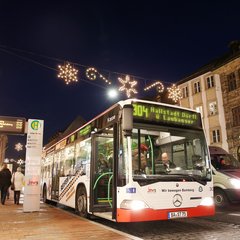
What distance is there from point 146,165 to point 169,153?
887 mm

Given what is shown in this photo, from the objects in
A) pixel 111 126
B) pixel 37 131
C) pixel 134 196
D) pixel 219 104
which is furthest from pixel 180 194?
pixel 219 104

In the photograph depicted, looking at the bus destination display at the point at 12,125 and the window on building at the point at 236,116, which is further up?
the window on building at the point at 236,116

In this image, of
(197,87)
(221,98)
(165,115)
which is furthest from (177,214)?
(197,87)

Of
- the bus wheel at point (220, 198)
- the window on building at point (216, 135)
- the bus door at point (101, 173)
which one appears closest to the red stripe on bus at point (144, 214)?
the bus door at point (101, 173)

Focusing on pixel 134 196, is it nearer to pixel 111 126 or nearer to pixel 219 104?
pixel 111 126

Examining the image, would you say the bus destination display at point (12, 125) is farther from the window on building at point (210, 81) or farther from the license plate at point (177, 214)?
the window on building at point (210, 81)

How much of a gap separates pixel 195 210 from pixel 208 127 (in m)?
23.2

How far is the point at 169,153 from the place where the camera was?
7750 millimetres

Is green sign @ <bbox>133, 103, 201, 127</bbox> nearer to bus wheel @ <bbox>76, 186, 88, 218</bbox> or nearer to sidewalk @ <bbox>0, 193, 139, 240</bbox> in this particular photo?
sidewalk @ <bbox>0, 193, 139, 240</bbox>

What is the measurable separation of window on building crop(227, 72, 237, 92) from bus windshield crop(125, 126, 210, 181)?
2093 centimetres

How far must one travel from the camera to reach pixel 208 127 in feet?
97.1

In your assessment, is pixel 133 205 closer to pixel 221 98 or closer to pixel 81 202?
pixel 81 202

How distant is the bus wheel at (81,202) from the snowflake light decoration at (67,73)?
4.47 m

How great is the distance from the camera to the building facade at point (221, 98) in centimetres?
2688
